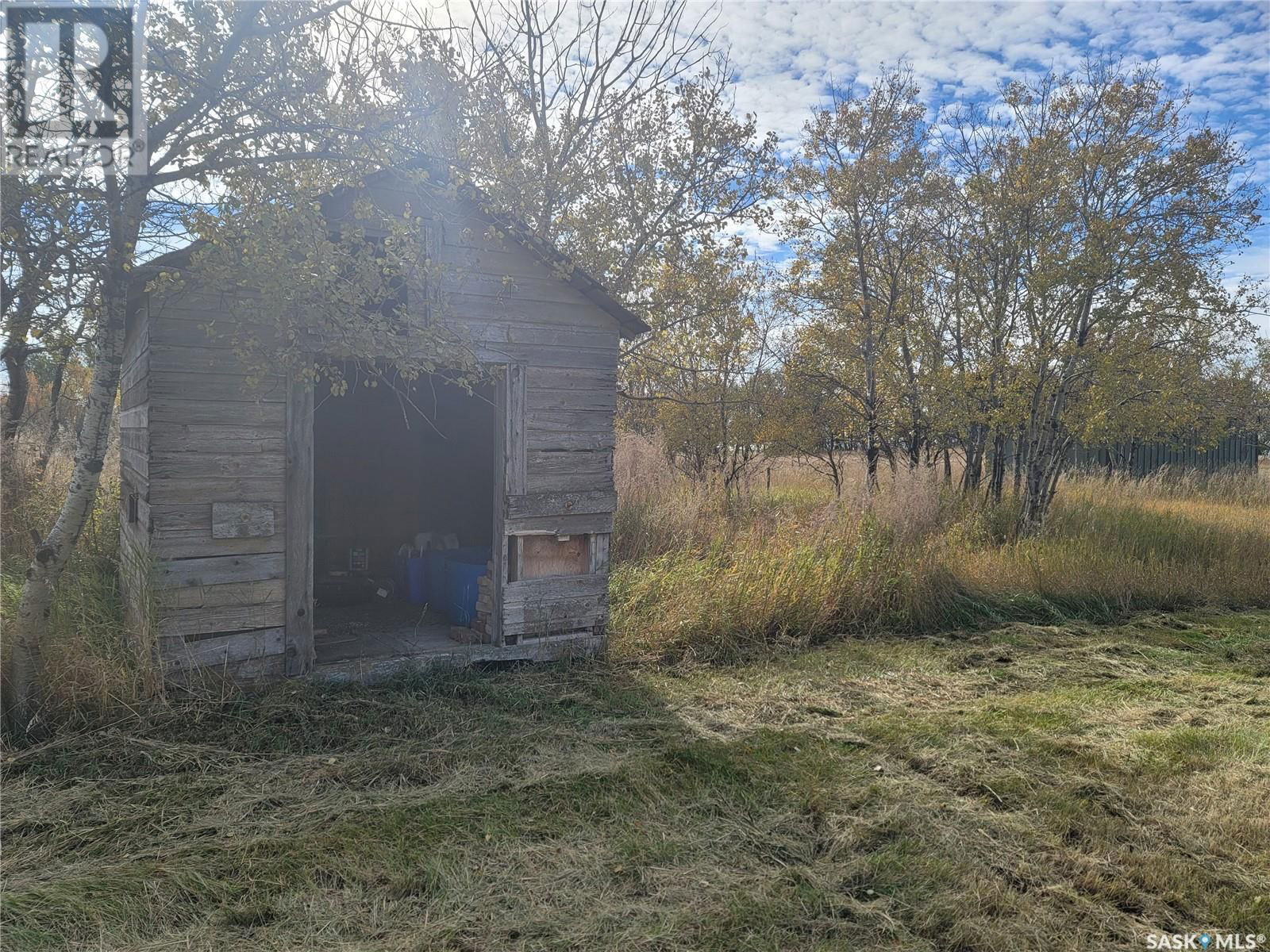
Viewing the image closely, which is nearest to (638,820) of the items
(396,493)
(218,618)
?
(218,618)

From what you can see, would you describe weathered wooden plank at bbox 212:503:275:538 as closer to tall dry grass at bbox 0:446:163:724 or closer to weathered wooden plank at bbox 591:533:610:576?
tall dry grass at bbox 0:446:163:724

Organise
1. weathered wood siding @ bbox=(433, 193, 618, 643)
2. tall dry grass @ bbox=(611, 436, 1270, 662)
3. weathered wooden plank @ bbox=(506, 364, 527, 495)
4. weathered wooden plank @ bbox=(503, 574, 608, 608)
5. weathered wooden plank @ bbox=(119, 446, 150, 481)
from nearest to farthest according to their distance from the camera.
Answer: weathered wooden plank @ bbox=(119, 446, 150, 481) < weathered wood siding @ bbox=(433, 193, 618, 643) < weathered wooden plank @ bbox=(506, 364, 527, 495) < weathered wooden plank @ bbox=(503, 574, 608, 608) < tall dry grass @ bbox=(611, 436, 1270, 662)

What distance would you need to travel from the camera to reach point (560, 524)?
5.55 m

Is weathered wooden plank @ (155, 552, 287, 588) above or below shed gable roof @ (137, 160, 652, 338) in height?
below

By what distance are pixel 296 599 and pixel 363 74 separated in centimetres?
369

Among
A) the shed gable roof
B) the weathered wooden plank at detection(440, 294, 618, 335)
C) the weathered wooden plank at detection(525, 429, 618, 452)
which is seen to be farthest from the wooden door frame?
the weathered wooden plank at detection(525, 429, 618, 452)

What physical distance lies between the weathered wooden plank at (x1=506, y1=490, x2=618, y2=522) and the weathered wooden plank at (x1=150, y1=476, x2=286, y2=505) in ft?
4.79

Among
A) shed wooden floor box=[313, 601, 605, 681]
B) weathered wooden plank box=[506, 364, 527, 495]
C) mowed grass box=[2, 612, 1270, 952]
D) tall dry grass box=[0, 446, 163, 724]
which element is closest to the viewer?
mowed grass box=[2, 612, 1270, 952]

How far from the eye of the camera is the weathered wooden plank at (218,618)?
174 inches

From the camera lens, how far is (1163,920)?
284cm

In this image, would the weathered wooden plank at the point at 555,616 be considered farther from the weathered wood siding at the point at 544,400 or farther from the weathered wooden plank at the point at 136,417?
the weathered wooden plank at the point at 136,417

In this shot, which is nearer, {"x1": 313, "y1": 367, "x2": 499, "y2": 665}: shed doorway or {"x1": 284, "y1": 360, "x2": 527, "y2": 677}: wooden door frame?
{"x1": 284, "y1": 360, "x2": 527, "y2": 677}: wooden door frame

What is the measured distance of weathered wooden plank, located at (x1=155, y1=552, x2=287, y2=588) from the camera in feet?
14.5

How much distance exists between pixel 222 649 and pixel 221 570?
456mm
